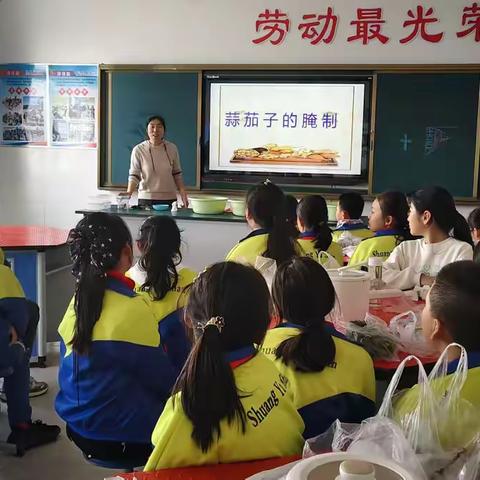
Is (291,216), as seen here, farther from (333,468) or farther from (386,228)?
(333,468)

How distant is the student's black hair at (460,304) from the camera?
4.21ft

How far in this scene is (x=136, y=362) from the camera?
170 centimetres

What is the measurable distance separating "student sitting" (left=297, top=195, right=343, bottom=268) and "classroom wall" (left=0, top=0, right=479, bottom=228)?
2.74 m

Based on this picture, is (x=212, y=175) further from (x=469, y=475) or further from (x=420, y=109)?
(x=469, y=475)

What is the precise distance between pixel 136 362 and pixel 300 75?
4.07 meters

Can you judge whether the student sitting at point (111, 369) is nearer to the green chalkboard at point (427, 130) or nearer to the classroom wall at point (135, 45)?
the green chalkboard at point (427, 130)

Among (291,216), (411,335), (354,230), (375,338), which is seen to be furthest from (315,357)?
(354,230)

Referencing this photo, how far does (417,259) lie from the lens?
2.57 m

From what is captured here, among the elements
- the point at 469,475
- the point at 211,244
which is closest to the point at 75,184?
the point at 211,244

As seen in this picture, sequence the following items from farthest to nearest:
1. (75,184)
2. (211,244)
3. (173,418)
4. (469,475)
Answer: (75,184), (211,244), (173,418), (469,475)

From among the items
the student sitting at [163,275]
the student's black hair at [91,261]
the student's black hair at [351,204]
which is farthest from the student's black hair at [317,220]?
the student's black hair at [91,261]

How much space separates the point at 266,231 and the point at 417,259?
0.62m

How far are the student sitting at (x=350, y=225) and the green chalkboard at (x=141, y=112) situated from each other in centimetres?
237

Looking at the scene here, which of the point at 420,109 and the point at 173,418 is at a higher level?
the point at 420,109
